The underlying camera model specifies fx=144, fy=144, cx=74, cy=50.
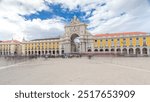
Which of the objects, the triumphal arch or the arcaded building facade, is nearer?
the arcaded building facade

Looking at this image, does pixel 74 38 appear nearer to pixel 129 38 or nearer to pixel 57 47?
pixel 57 47

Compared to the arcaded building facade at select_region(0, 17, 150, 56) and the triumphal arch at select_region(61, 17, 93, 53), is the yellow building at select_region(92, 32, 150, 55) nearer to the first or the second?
the arcaded building facade at select_region(0, 17, 150, 56)

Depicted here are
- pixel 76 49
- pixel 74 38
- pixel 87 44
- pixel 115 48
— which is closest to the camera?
pixel 115 48

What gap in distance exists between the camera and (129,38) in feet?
221

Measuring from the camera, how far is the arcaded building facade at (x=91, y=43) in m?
65.1

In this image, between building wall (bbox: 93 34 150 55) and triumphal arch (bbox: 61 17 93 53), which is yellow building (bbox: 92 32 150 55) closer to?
building wall (bbox: 93 34 150 55)

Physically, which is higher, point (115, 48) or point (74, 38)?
point (74, 38)

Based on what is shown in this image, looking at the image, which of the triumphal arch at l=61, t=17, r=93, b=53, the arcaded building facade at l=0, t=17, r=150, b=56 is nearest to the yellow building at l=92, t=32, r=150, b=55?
the arcaded building facade at l=0, t=17, r=150, b=56

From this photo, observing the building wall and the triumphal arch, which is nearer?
the building wall

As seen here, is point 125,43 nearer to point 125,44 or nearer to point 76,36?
point 125,44

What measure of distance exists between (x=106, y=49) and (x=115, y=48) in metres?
4.70

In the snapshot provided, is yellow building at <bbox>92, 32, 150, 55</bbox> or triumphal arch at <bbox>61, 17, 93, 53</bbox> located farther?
triumphal arch at <bbox>61, 17, 93, 53</bbox>

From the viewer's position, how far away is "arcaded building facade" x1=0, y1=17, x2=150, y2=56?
214 feet

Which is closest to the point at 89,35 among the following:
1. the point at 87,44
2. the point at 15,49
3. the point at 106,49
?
the point at 87,44
